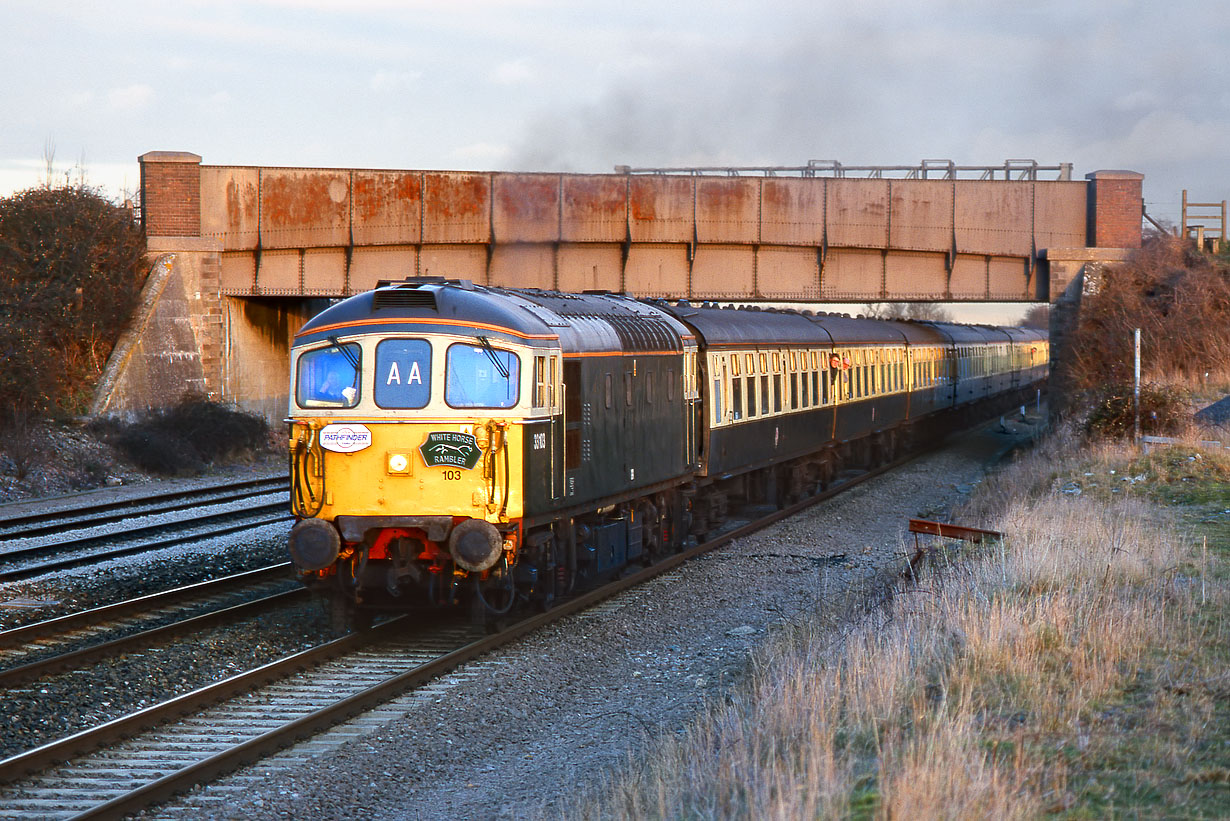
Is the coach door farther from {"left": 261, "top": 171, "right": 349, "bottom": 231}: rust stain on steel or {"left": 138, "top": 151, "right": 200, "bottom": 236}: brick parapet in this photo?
{"left": 138, "top": 151, "right": 200, "bottom": 236}: brick parapet

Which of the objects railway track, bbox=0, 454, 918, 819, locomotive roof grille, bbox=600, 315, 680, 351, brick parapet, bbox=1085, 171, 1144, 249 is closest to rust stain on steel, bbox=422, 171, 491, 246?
brick parapet, bbox=1085, 171, 1144, 249

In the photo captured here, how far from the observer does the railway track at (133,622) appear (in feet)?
34.0

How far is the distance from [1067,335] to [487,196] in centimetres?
1526

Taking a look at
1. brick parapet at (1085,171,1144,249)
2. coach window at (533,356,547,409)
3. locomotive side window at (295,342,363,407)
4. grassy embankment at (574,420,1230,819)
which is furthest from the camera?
brick parapet at (1085,171,1144,249)

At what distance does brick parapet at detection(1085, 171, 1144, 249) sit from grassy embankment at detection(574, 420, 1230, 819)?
22.5 m

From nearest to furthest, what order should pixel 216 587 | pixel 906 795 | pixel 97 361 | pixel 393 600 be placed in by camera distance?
pixel 906 795, pixel 393 600, pixel 216 587, pixel 97 361

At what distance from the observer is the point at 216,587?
1415 cm

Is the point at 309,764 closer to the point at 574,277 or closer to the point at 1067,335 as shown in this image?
the point at 574,277

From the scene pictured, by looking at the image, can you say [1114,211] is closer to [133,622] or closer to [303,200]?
[303,200]

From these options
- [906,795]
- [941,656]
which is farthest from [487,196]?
[906,795]

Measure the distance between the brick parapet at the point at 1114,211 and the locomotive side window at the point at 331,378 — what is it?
2637cm

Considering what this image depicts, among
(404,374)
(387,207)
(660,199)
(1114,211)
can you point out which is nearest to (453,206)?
(387,207)

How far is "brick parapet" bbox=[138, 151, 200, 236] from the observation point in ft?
99.5

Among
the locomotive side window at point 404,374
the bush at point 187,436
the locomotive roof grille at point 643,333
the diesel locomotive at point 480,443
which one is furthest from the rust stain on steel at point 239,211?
the locomotive side window at point 404,374
